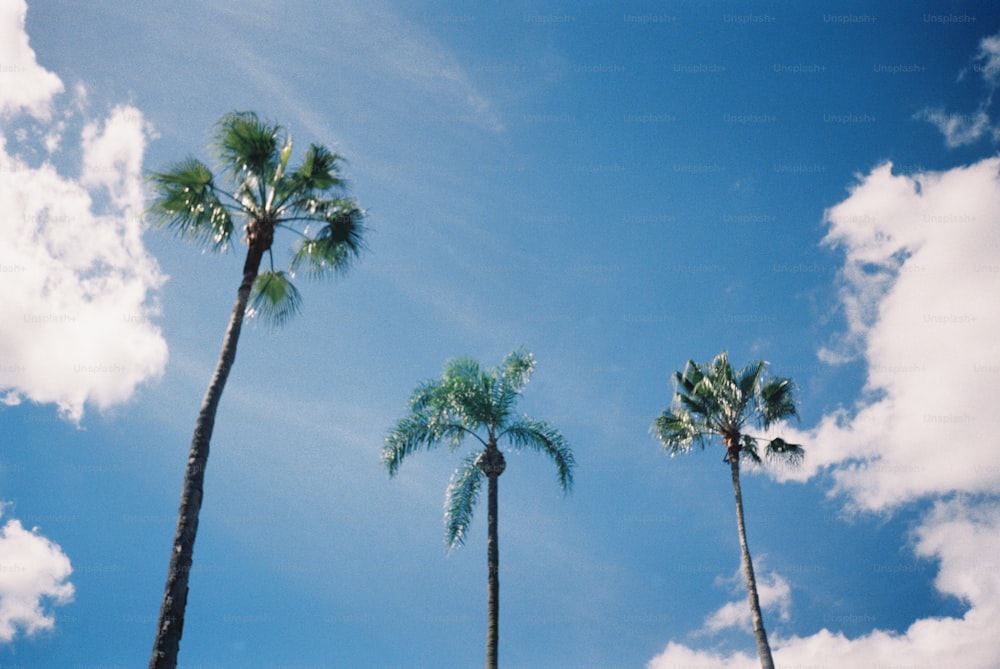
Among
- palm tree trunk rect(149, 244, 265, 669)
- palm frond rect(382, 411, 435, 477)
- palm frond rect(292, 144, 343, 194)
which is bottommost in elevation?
palm tree trunk rect(149, 244, 265, 669)

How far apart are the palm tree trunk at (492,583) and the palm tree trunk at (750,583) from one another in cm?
920

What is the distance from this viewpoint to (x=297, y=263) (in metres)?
14.7

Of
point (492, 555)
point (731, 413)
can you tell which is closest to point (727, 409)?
point (731, 413)

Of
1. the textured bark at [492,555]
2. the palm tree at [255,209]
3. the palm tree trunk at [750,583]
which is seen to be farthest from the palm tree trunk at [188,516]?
the palm tree trunk at [750,583]

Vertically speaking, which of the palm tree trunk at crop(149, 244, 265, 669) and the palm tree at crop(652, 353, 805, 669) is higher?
the palm tree at crop(652, 353, 805, 669)

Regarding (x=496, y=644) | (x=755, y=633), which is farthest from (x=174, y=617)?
(x=755, y=633)

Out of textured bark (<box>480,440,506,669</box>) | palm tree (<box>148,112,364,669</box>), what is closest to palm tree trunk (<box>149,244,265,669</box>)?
palm tree (<box>148,112,364,669</box>)

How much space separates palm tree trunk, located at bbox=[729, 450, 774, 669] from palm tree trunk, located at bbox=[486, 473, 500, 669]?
30.2 ft

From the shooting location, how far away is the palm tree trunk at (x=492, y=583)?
52.6 feet

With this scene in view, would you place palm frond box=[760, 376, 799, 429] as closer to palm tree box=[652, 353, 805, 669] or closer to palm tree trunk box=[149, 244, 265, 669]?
palm tree box=[652, 353, 805, 669]

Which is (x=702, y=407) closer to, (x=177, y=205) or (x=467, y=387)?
(x=467, y=387)

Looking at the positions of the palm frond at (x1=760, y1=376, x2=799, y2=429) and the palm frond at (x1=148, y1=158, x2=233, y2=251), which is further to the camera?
the palm frond at (x1=760, y1=376, x2=799, y2=429)

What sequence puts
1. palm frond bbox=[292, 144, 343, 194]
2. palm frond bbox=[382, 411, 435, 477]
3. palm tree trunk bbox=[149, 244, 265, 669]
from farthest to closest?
palm frond bbox=[382, 411, 435, 477]
palm frond bbox=[292, 144, 343, 194]
palm tree trunk bbox=[149, 244, 265, 669]

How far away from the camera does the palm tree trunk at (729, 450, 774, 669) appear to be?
1983 centimetres
